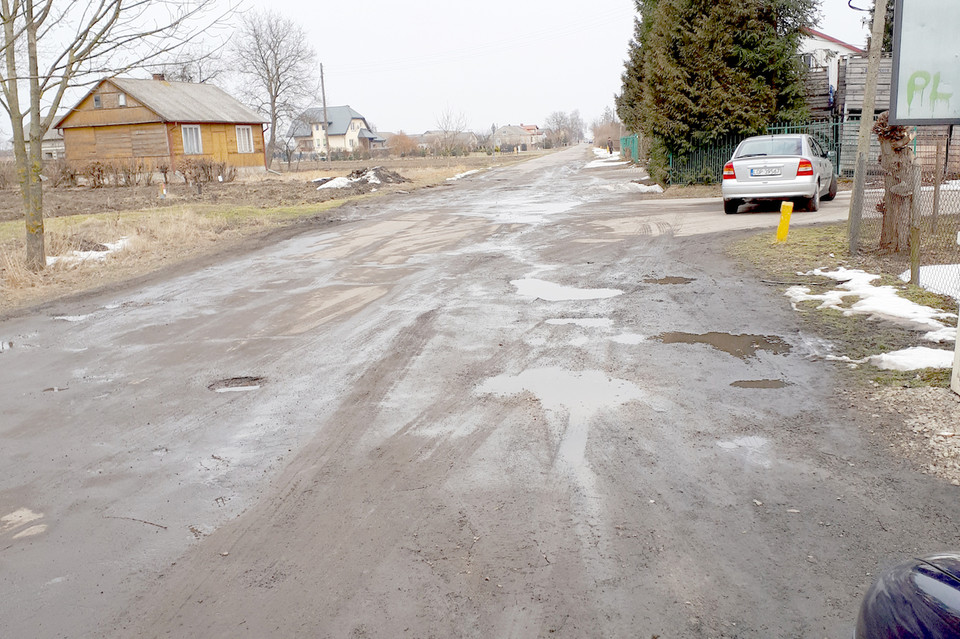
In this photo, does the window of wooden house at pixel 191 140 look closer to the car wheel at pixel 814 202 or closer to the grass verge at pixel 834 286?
the car wheel at pixel 814 202

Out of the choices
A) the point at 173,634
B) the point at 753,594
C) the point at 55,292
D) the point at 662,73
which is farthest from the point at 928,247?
the point at 662,73

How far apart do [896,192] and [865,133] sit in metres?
1.95

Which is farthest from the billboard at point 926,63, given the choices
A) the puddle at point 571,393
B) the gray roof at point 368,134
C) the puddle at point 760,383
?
the gray roof at point 368,134

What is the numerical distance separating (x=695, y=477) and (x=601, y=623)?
1.58 meters

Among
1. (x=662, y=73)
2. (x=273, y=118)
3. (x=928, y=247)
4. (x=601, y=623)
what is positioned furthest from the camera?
(x=273, y=118)

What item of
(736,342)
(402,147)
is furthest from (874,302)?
(402,147)

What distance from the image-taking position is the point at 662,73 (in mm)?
24672

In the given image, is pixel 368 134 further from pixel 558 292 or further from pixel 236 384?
pixel 236 384

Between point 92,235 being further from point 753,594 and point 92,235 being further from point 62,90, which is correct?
point 753,594

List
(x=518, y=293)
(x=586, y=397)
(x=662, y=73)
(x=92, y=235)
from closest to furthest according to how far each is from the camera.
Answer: (x=586, y=397) → (x=518, y=293) → (x=92, y=235) → (x=662, y=73)

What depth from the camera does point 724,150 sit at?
2514cm

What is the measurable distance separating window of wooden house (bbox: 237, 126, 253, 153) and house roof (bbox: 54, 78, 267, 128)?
71cm

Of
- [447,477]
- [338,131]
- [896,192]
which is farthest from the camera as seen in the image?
[338,131]

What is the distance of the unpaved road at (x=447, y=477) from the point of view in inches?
134
